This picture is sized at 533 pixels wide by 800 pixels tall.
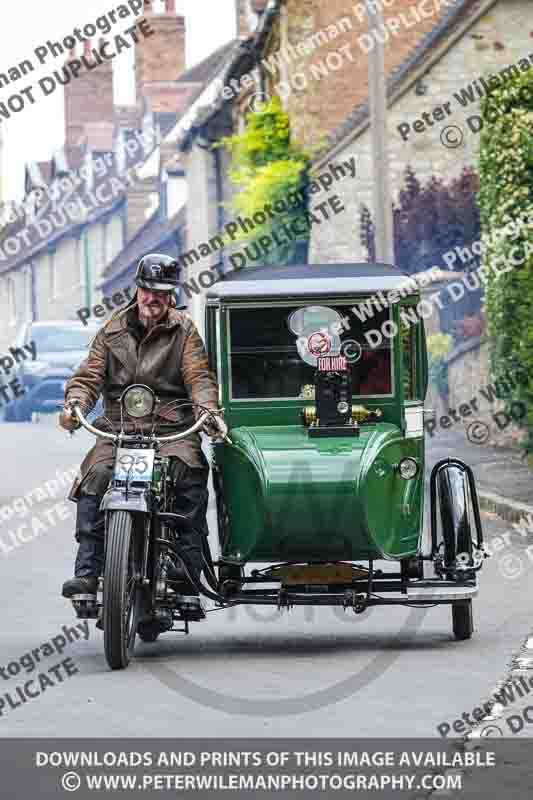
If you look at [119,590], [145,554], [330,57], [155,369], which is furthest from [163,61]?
[119,590]

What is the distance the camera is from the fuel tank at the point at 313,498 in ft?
28.8

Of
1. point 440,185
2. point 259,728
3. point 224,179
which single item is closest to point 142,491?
point 259,728

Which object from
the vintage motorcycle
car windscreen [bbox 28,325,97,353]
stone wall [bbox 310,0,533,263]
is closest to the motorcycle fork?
the vintage motorcycle

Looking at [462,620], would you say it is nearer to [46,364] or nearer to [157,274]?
[157,274]

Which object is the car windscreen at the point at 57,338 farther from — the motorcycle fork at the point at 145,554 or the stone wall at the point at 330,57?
the motorcycle fork at the point at 145,554

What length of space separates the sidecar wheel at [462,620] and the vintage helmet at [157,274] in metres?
2.23

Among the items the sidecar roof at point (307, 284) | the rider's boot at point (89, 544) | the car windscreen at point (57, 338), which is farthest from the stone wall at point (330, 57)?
the rider's boot at point (89, 544)

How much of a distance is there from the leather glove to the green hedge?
325 inches

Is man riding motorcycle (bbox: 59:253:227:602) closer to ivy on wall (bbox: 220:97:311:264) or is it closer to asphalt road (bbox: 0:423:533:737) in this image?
asphalt road (bbox: 0:423:533:737)

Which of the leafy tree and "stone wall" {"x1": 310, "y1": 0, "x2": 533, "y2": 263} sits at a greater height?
"stone wall" {"x1": 310, "y1": 0, "x2": 533, "y2": 263}

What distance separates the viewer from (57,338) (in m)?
43.5

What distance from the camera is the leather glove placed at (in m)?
8.92

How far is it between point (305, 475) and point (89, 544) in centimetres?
111
